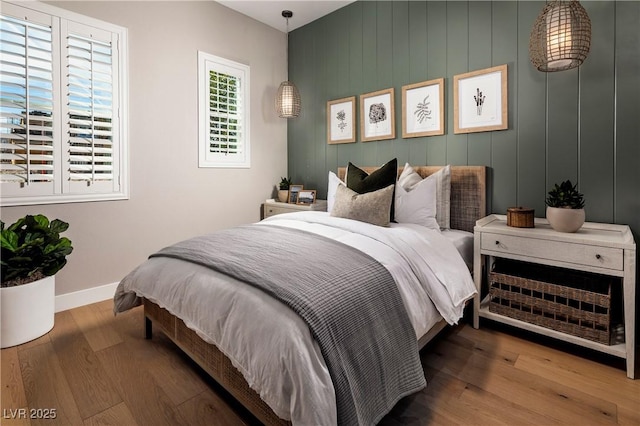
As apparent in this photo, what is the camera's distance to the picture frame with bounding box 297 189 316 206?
3.65 meters

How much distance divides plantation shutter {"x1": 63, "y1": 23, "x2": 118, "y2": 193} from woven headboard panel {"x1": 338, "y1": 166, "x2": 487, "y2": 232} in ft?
9.43

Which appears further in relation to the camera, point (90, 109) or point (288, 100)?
point (288, 100)

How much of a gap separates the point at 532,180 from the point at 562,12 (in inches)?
41.9

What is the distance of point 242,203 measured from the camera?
3.81 meters

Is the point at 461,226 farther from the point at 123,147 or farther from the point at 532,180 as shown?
the point at 123,147

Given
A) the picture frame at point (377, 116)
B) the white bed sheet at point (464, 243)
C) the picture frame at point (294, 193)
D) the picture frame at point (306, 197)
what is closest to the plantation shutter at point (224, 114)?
the picture frame at point (294, 193)

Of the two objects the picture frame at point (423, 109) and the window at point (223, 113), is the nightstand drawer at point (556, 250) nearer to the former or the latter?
the picture frame at point (423, 109)

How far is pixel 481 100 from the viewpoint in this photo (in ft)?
8.59

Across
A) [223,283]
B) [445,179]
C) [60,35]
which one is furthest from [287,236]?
[60,35]

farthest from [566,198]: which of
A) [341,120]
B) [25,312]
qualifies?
[25,312]

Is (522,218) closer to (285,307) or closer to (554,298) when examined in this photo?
(554,298)

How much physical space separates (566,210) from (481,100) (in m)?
1.13

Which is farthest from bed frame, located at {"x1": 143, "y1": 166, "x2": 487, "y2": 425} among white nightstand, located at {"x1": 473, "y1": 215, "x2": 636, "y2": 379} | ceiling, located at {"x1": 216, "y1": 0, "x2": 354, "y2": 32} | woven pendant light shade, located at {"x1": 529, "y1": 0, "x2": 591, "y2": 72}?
ceiling, located at {"x1": 216, "y1": 0, "x2": 354, "y2": 32}

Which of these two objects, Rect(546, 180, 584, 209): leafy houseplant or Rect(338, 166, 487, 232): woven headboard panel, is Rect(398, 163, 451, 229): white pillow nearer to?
Rect(338, 166, 487, 232): woven headboard panel
